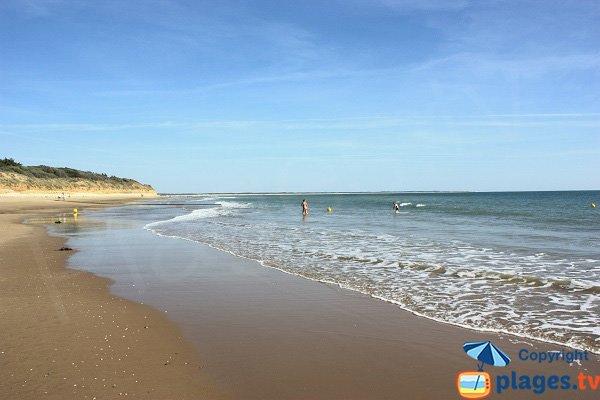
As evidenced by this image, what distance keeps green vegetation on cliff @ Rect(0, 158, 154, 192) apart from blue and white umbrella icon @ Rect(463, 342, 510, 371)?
277ft

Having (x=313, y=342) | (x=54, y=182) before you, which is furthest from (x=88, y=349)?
(x=54, y=182)

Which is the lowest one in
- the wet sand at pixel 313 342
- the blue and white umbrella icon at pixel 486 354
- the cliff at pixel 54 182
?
the wet sand at pixel 313 342

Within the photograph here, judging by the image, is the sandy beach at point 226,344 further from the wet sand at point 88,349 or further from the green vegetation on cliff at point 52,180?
the green vegetation on cliff at point 52,180

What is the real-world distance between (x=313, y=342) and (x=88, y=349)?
120 inches

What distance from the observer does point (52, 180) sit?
93750 millimetres

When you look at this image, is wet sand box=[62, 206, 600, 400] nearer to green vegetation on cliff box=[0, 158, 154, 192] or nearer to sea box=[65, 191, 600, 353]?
sea box=[65, 191, 600, 353]

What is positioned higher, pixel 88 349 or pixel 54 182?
pixel 54 182

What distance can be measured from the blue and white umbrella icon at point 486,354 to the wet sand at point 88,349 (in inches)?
131

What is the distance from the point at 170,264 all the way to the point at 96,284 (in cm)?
308

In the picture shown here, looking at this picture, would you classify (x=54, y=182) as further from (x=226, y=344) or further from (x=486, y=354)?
(x=486, y=354)

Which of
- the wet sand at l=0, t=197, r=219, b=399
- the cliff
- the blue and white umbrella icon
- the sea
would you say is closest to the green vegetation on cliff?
the cliff

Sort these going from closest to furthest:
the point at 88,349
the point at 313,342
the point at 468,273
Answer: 1. the point at 88,349
2. the point at 313,342
3. the point at 468,273

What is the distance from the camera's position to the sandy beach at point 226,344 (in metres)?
4.80

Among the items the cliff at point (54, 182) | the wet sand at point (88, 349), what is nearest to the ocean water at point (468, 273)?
the wet sand at point (88, 349)
